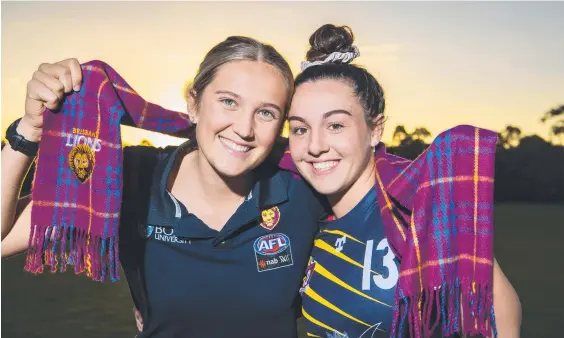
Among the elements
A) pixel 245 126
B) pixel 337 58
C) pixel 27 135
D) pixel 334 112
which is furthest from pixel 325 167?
pixel 27 135

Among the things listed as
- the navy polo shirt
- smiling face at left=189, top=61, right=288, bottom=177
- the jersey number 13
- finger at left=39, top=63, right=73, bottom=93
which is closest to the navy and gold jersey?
the jersey number 13

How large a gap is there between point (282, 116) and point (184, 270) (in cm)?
76

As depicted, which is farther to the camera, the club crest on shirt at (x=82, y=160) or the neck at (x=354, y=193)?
the neck at (x=354, y=193)

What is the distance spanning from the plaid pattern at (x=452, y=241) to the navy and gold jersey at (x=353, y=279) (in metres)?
0.09

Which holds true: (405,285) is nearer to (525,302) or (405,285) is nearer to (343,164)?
(343,164)

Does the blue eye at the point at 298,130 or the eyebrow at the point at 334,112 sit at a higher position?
the eyebrow at the point at 334,112

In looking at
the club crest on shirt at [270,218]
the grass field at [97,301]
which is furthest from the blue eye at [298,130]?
the grass field at [97,301]

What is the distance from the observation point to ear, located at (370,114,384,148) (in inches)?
105

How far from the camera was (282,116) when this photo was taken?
2576 mm

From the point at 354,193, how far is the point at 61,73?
4.28 ft

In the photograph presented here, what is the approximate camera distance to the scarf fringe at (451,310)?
226cm

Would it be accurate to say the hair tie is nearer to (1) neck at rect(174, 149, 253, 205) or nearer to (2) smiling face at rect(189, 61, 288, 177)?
(2) smiling face at rect(189, 61, 288, 177)

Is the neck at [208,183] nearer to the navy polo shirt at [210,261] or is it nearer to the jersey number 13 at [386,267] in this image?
the navy polo shirt at [210,261]

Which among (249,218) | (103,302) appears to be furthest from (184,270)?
(103,302)
